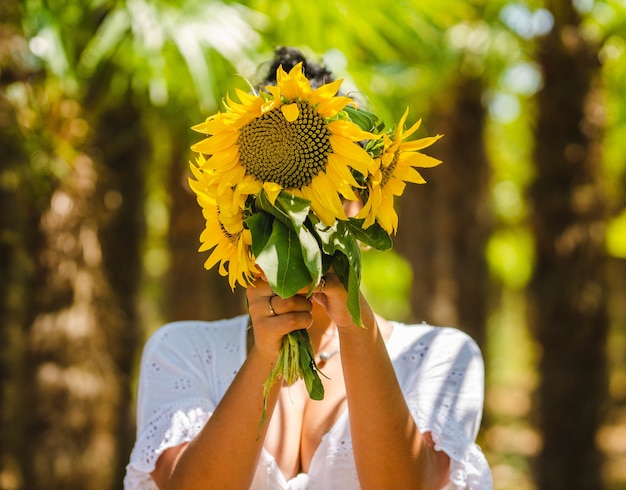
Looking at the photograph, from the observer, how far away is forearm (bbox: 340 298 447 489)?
1.60 m

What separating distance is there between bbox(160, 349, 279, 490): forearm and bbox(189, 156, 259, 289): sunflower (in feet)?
0.62

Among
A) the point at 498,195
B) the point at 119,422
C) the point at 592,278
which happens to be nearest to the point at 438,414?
the point at 592,278

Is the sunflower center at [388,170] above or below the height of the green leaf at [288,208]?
above

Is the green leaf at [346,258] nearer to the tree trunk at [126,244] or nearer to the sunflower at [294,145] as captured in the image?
the sunflower at [294,145]

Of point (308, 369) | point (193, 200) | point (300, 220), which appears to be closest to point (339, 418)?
point (308, 369)

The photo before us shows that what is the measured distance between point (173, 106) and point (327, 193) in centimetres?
388

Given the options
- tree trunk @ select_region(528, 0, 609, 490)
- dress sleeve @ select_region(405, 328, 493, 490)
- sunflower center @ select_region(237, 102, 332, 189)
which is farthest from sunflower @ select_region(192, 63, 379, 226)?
tree trunk @ select_region(528, 0, 609, 490)

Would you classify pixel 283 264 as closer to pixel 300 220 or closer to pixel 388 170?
pixel 300 220

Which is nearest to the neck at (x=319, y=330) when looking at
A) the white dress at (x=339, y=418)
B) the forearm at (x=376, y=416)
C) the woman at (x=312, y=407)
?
the woman at (x=312, y=407)

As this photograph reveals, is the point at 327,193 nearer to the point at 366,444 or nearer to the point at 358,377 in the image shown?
the point at 358,377

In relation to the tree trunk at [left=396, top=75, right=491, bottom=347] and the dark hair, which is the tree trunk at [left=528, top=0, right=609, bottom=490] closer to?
the tree trunk at [left=396, top=75, right=491, bottom=347]

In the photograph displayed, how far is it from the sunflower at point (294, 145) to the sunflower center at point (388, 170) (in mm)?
68

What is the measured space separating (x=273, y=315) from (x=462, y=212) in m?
6.13

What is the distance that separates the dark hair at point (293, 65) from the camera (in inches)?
77.5
